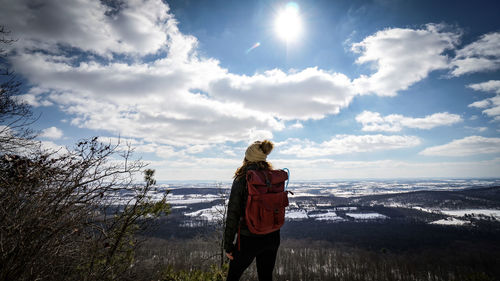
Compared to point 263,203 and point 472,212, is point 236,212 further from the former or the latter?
point 472,212

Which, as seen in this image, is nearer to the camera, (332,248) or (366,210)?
(332,248)

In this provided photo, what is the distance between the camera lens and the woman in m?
2.64

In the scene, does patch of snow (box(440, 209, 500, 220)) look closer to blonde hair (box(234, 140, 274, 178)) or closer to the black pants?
the black pants

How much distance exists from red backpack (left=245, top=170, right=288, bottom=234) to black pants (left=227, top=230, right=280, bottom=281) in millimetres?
147

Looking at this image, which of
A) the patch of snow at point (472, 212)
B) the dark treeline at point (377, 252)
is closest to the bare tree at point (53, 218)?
the dark treeline at point (377, 252)

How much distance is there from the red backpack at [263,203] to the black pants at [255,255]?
0.48 ft

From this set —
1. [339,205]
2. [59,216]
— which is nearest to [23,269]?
[59,216]

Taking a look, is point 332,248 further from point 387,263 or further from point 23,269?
point 23,269

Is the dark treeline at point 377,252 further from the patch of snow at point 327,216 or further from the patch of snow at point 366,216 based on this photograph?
the patch of snow at point 327,216

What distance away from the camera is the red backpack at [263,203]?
103 inches

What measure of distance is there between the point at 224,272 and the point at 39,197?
158 inches

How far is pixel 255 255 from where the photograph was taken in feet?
8.97

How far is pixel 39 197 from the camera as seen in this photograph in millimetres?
2754

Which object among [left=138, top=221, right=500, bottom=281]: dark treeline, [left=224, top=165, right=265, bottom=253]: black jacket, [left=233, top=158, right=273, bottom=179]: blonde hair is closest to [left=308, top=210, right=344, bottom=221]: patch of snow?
[left=138, top=221, right=500, bottom=281]: dark treeline
